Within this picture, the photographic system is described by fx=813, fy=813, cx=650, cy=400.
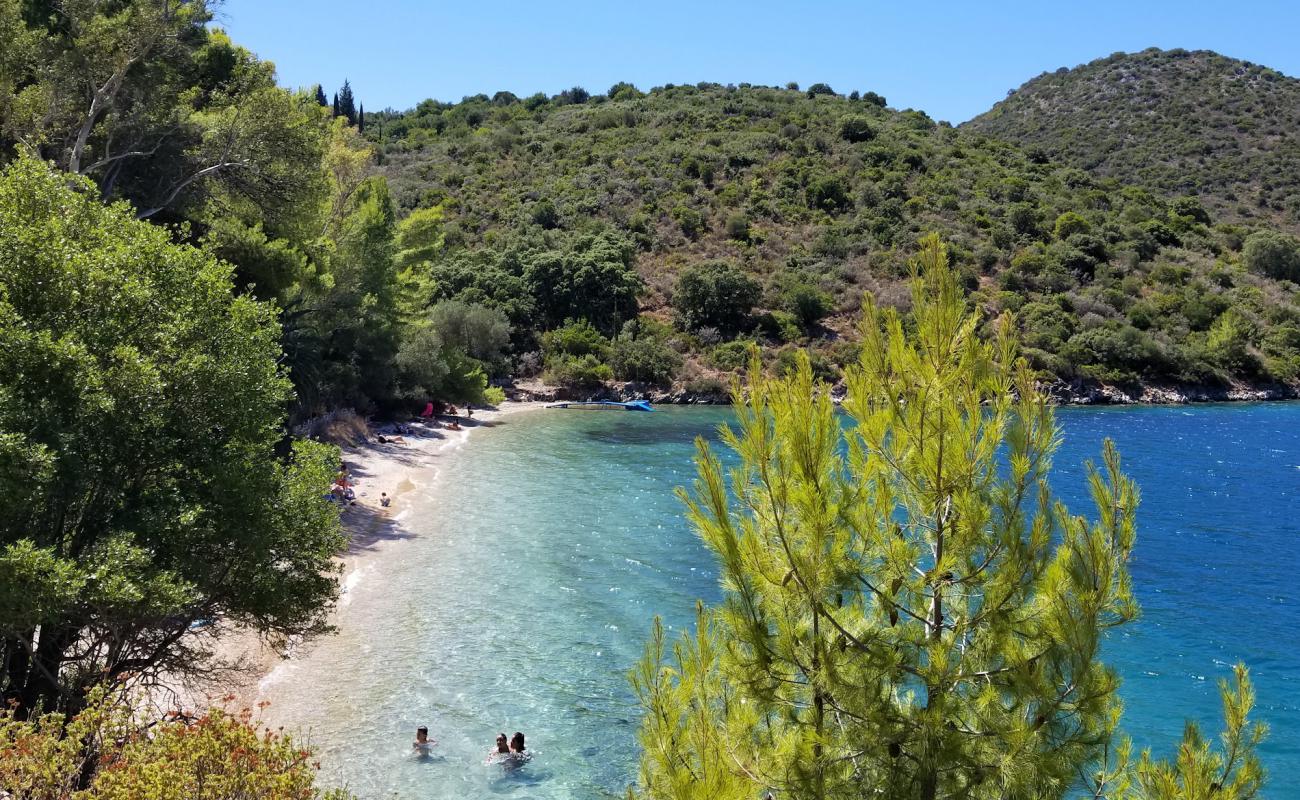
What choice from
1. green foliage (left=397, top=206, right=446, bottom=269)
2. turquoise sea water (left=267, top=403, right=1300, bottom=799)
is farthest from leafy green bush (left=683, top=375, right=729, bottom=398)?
turquoise sea water (left=267, top=403, right=1300, bottom=799)

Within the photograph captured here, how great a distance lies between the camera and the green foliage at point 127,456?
7172 millimetres

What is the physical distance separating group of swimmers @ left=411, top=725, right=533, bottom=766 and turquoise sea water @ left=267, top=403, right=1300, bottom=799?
0.73ft

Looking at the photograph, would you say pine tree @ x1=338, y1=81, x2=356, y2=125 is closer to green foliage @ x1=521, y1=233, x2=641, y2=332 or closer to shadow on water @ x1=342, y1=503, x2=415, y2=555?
green foliage @ x1=521, y1=233, x2=641, y2=332

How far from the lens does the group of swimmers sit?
11.2 metres

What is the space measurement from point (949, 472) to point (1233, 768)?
1985 millimetres

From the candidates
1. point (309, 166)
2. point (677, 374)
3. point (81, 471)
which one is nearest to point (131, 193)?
point (309, 166)

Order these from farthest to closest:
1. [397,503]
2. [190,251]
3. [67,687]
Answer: [397,503] < [190,251] < [67,687]

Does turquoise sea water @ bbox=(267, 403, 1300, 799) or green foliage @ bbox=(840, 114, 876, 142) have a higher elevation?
green foliage @ bbox=(840, 114, 876, 142)

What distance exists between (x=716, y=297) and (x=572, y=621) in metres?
45.9

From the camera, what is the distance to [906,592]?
4859 millimetres

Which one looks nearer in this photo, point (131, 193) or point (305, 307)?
point (131, 193)

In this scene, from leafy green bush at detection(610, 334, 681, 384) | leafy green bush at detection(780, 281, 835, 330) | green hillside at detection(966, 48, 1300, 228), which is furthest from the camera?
green hillside at detection(966, 48, 1300, 228)

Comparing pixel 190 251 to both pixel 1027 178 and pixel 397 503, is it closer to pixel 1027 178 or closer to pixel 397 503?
pixel 397 503

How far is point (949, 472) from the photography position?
4711 millimetres
